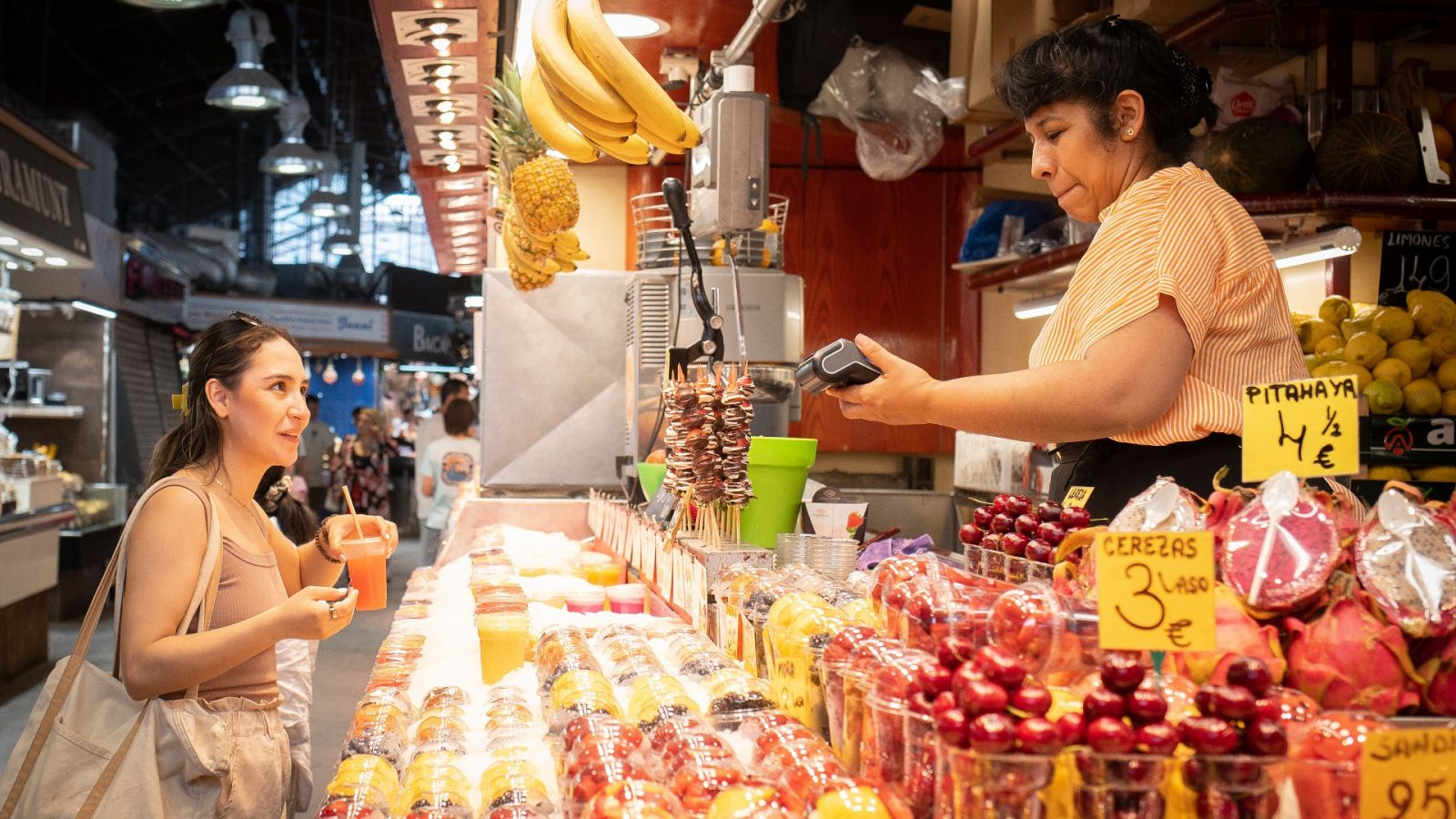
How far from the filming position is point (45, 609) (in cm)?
740

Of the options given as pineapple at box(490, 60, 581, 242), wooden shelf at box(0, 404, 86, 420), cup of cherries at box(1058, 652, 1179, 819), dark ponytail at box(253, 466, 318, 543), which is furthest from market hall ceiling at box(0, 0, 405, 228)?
cup of cherries at box(1058, 652, 1179, 819)

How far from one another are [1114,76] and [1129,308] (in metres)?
0.41

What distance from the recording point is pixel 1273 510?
123 cm

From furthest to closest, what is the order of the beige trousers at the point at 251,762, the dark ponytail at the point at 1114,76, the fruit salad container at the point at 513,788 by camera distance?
the beige trousers at the point at 251,762 → the dark ponytail at the point at 1114,76 → the fruit salad container at the point at 513,788

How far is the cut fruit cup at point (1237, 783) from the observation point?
0.97 meters

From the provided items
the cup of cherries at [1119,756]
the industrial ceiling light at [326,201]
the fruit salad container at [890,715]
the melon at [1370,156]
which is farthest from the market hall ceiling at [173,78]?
the cup of cherries at [1119,756]

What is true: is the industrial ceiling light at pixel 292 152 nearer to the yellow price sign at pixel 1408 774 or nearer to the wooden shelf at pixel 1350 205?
the wooden shelf at pixel 1350 205

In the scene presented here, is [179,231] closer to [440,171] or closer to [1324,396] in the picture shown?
[440,171]

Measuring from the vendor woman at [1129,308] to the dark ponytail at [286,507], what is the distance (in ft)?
7.73

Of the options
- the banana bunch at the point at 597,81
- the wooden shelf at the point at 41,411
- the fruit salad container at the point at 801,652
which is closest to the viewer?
the fruit salad container at the point at 801,652

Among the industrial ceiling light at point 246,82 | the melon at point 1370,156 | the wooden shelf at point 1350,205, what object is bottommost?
the wooden shelf at point 1350,205

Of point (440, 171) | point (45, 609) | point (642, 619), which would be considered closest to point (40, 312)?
point (45, 609)

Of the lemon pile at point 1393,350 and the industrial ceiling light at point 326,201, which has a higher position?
the industrial ceiling light at point 326,201

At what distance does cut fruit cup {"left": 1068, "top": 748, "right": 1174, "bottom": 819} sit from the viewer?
38.2 inches
